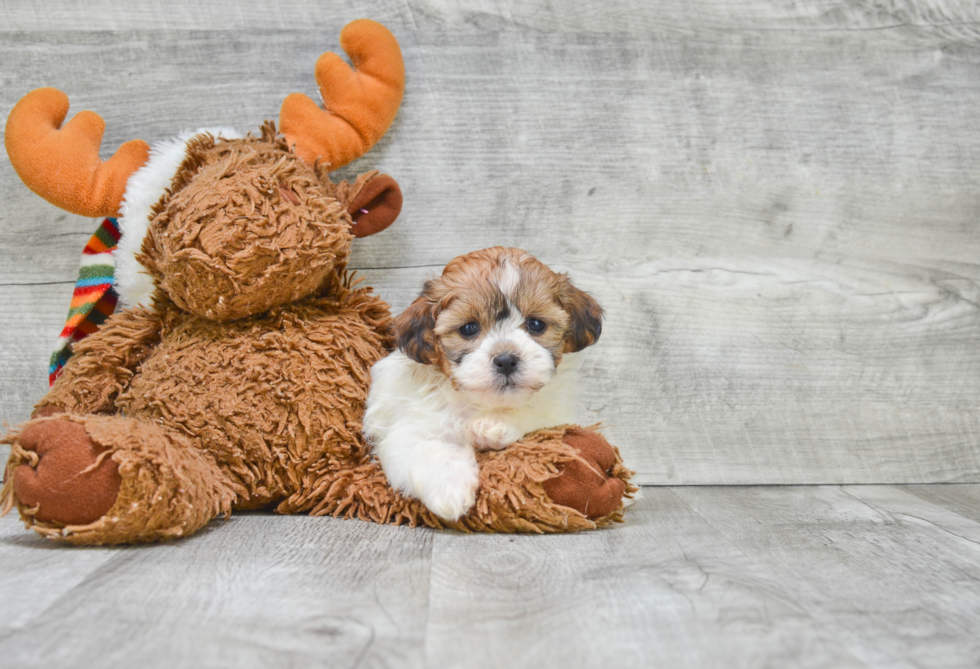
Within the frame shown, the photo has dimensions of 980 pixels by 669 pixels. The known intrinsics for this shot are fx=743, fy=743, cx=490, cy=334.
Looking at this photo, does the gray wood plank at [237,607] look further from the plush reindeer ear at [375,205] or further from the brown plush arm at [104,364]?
the plush reindeer ear at [375,205]

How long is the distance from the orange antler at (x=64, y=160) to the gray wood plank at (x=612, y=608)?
1161mm

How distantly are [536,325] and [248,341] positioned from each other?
2.19ft

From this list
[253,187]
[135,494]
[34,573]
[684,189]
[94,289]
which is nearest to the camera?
[34,573]

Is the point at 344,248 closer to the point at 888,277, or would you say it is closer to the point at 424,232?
the point at 424,232

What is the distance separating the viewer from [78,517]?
135cm

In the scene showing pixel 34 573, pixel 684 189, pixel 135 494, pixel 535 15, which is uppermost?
pixel 535 15

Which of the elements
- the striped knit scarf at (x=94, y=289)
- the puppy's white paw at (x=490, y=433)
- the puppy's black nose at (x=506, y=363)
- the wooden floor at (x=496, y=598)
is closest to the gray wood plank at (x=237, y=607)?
the wooden floor at (x=496, y=598)

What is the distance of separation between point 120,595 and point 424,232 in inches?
51.6

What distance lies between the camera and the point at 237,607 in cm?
108

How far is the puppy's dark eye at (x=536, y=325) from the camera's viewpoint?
5.34 feet

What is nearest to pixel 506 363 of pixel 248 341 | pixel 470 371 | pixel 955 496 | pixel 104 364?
pixel 470 371

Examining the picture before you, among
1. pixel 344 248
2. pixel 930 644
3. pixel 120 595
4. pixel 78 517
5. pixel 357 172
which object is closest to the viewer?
pixel 930 644

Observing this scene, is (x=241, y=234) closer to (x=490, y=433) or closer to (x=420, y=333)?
(x=420, y=333)

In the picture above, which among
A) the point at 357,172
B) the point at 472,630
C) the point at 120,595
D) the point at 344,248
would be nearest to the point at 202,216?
the point at 344,248
